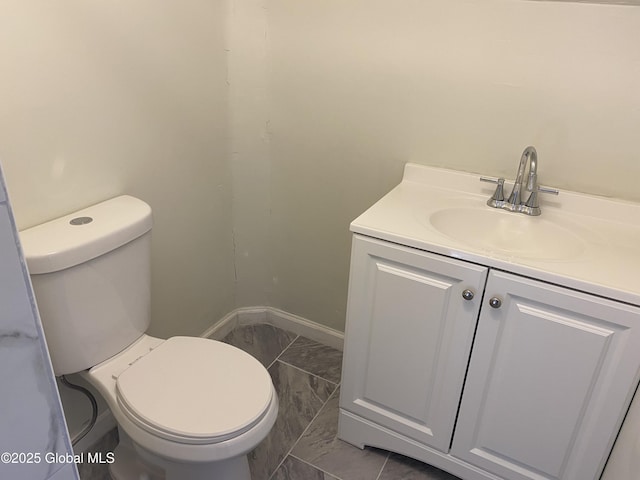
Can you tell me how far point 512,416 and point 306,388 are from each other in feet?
2.70

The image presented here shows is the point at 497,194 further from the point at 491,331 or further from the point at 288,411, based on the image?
the point at 288,411

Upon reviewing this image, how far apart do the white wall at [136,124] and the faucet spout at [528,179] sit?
1.06 m

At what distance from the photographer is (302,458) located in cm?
162

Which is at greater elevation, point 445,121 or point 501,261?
point 445,121

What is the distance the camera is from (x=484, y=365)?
4.33 ft

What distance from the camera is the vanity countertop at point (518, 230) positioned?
118 centimetres

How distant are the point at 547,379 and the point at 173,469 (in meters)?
0.99

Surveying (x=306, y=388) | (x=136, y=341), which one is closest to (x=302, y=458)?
(x=306, y=388)

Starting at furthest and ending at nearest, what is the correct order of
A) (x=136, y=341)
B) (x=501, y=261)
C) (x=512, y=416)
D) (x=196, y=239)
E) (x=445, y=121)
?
(x=196, y=239), (x=445, y=121), (x=136, y=341), (x=512, y=416), (x=501, y=261)

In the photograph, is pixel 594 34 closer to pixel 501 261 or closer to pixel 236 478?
pixel 501 261

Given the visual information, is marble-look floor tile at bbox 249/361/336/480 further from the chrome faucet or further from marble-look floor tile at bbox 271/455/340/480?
the chrome faucet

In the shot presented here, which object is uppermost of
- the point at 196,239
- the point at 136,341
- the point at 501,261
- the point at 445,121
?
the point at 445,121

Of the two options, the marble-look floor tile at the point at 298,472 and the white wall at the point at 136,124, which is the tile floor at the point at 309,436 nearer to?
Answer: the marble-look floor tile at the point at 298,472

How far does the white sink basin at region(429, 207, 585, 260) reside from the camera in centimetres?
140
